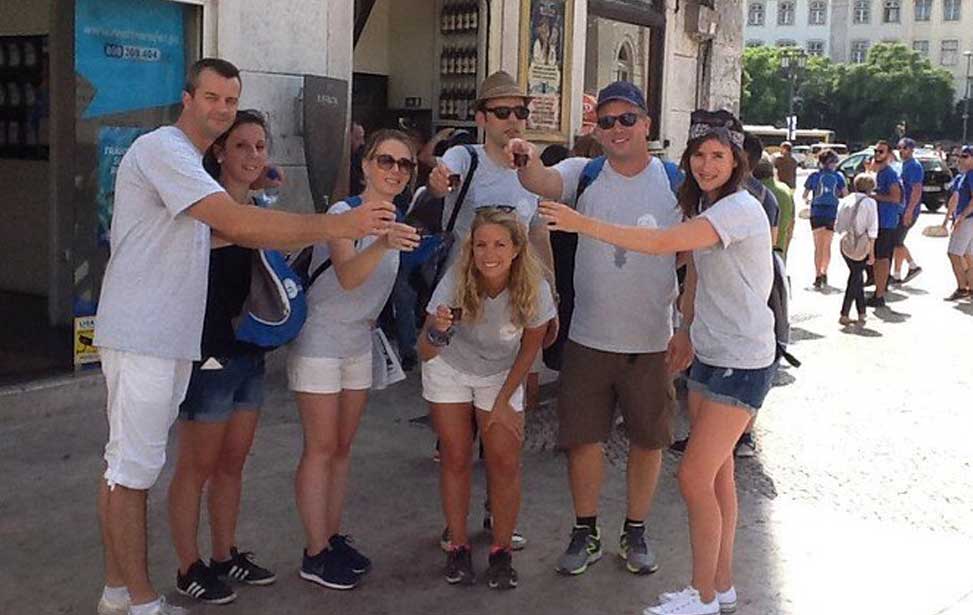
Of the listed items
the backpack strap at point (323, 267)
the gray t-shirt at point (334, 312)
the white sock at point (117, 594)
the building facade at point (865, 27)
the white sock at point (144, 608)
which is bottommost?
the white sock at point (144, 608)

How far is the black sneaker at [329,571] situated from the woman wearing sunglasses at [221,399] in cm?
31

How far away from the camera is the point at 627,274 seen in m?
4.41

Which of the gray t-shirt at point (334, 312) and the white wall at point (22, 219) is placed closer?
the gray t-shirt at point (334, 312)

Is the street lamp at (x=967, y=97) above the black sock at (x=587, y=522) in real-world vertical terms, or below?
above

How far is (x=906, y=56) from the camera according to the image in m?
79.9

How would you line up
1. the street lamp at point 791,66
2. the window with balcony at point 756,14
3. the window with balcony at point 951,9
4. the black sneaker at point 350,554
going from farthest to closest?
1. the window with balcony at point 756,14
2. the window with balcony at point 951,9
3. the street lamp at point 791,66
4. the black sneaker at point 350,554

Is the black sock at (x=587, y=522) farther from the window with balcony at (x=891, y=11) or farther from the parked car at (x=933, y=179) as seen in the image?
the window with balcony at (x=891, y=11)

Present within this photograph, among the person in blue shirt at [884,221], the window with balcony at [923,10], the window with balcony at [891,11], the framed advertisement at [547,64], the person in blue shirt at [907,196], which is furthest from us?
the window with balcony at [891,11]

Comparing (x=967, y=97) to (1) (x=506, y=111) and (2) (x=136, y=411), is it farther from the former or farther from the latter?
(2) (x=136, y=411)

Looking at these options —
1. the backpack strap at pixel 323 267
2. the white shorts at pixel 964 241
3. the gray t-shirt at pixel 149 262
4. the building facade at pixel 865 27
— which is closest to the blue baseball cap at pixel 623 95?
the backpack strap at pixel 323 267

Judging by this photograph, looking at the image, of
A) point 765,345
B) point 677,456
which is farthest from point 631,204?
point 677,456

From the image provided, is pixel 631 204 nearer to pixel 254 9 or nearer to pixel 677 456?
pixel 677 456

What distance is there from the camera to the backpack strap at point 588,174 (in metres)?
4.50

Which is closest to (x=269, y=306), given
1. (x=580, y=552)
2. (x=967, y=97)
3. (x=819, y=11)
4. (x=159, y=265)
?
(x=159, y=265)
